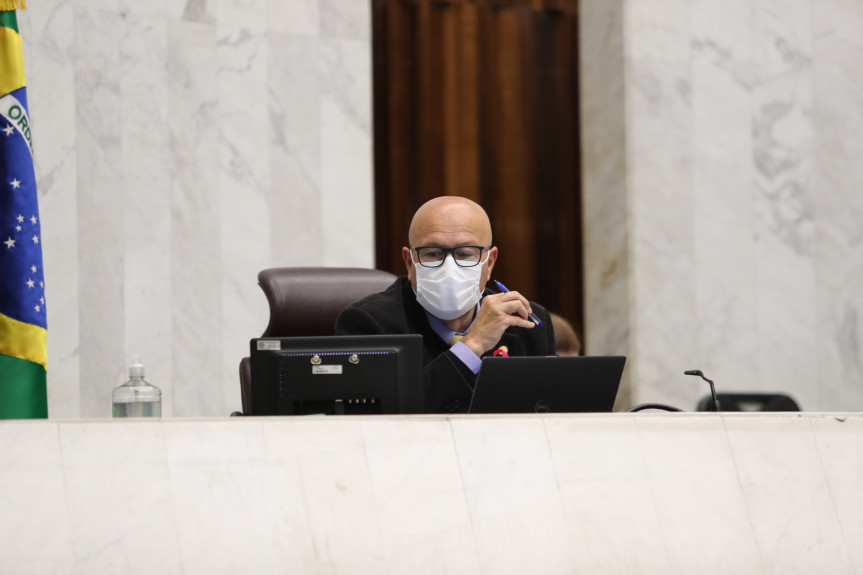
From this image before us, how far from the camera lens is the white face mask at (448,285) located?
262 cm

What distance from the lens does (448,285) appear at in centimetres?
262

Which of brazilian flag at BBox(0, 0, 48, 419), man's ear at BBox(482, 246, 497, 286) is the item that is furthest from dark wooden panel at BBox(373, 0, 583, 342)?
man's ear at BBox(482, 246, 497, 286)

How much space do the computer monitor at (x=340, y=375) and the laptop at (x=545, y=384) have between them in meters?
0.13

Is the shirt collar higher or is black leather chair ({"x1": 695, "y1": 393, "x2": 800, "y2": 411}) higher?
the shirt collar

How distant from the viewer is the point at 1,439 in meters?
1.45

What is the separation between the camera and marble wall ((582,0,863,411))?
525 centimetres

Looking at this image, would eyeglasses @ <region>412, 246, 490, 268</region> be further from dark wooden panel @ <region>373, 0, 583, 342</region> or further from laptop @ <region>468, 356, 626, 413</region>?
dark wooden panel @ <region>373, 0, 583, 342</region>

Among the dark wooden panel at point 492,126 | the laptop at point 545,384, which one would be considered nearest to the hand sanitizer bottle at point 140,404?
the laptop at point 545,384

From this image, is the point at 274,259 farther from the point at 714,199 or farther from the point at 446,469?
the point at 446,469

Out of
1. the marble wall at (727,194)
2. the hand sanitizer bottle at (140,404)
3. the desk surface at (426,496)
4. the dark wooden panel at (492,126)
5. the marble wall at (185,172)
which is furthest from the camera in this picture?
the dark wooden panel at (492,126)

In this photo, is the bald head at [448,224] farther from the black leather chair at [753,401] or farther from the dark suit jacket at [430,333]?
the black leather chair at [753,401]

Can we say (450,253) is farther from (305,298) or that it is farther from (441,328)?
(305,298)

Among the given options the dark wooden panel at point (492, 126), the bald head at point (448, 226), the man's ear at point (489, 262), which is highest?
the dark wooden panel at point (492, 126)

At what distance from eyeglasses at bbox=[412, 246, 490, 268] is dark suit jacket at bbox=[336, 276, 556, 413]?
13 centimetres
